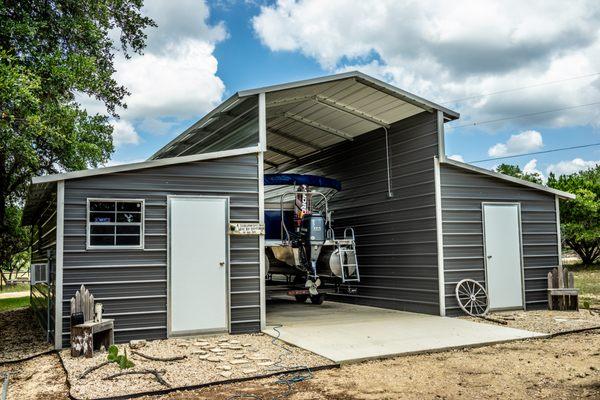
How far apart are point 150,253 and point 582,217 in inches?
743

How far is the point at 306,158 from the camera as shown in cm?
1393

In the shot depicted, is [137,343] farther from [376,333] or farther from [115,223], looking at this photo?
[376,333]

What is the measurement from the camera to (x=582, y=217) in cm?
2084

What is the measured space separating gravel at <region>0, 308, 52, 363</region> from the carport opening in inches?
146

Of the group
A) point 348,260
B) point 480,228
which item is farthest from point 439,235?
point 348,260

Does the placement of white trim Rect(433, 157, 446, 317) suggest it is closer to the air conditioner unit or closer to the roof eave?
the roof eave

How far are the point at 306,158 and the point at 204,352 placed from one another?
8090mm

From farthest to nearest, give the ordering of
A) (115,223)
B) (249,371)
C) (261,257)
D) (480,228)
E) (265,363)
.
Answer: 1. (480,228)
2. (261,257)
3. (115,223)
4. (265,363)
5. (249,371)

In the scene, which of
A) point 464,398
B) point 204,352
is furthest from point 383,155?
point 464,398

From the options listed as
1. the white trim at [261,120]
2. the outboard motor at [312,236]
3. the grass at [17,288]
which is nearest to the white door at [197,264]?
the white trim at [261,120]

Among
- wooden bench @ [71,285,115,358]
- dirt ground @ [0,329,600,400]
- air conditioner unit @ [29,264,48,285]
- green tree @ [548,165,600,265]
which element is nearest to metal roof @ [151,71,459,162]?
air conditioner unit @ [29,264,48,285]

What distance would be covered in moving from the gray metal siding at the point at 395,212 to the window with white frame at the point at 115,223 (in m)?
5.07

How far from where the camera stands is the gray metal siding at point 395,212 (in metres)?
9.63

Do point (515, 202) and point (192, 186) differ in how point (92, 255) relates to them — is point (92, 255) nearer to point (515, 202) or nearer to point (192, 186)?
point (192, 186)
